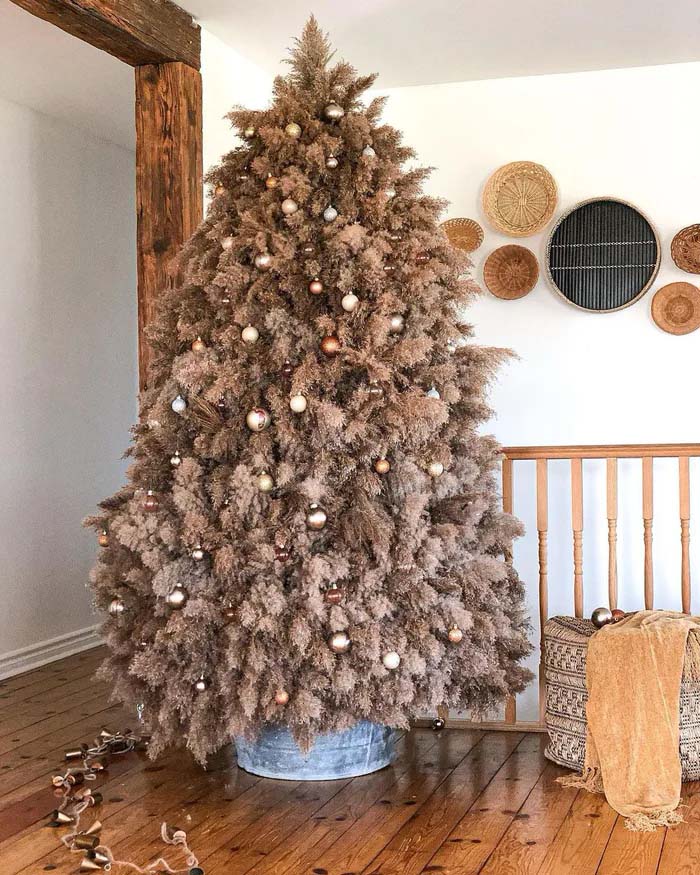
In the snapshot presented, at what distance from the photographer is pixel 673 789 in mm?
2820

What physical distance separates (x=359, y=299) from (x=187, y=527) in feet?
2.58

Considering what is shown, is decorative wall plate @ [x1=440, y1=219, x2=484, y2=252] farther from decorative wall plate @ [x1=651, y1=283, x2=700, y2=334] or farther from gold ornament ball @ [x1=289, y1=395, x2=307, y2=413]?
gold ornament ball @ [x1=289, y1=395, x2=307, y2=413]

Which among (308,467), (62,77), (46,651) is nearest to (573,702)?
(308,467)

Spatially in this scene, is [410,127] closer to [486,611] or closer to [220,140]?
[220,140]

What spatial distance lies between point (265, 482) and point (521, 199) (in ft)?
7.48

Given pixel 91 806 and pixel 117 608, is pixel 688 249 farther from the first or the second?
pixel 91 806

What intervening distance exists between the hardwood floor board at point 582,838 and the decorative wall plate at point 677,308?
2209mm

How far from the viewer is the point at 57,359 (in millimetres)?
5027

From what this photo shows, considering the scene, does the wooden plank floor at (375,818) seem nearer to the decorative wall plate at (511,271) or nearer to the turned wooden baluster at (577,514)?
the turned wooden baluster at (577,514)

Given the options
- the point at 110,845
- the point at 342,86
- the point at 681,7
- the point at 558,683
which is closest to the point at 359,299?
the point at 342,86

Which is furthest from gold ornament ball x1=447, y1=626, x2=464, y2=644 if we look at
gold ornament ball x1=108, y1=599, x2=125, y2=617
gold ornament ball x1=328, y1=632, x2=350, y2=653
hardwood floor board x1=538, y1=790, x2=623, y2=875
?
gold ornament ball x1=108, y1=599, x2=125, y2=617

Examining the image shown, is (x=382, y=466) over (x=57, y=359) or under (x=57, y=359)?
under

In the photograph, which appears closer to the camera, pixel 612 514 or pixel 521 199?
pixel 612 514

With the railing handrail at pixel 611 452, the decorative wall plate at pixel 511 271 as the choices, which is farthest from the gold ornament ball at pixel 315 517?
the decorative wall plate at pixel 511 271
